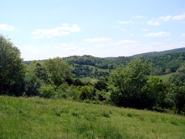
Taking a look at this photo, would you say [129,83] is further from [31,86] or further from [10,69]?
[10,69]

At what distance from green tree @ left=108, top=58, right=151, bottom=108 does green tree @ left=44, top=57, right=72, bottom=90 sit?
112 feet

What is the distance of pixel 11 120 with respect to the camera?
8.50 m

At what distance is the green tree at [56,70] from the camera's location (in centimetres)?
7250

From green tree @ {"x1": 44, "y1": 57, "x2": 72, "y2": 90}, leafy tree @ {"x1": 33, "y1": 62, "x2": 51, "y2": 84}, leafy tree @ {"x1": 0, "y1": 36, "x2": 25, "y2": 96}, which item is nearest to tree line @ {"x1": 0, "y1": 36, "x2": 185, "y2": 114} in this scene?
leafy tree @ {"x1": 0, "y1": 36, "x2": 25, "y2": 96}

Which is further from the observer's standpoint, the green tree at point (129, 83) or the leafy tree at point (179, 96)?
the leafy tree at point (179, 96)

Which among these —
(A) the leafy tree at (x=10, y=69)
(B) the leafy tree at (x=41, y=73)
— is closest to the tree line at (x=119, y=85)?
(A) the leafy tree at (x=10, y=69)

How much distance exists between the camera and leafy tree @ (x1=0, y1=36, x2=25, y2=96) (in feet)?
116

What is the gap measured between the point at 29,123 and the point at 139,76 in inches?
1354

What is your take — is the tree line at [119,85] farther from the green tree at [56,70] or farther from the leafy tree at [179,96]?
the green tree at [56,70]

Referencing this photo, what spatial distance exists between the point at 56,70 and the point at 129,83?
44058mm

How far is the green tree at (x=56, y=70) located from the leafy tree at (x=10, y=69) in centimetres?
3183

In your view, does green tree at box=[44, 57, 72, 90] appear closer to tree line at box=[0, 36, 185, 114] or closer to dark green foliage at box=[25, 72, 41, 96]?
tree line at box=[0, 36, 185, 114]

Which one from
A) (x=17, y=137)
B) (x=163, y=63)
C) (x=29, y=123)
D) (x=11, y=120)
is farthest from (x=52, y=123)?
(x=163, y=63)

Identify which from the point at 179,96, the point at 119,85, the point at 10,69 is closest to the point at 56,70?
the point at 10,69
